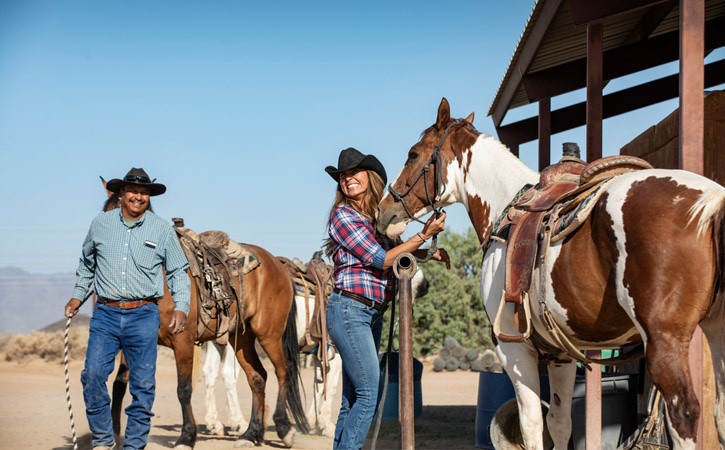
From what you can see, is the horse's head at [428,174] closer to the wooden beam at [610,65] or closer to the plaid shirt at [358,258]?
the plaid shirt at [358,258]

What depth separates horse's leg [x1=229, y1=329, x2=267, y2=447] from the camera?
7719 millimetres

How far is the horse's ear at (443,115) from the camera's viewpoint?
457 cm

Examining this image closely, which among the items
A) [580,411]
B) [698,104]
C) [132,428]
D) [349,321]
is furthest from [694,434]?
[132,428]

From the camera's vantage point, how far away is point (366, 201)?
14.0 ft

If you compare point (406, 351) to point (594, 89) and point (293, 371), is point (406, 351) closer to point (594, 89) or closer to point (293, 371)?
point (594, 89)

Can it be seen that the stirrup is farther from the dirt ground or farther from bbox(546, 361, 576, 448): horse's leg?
the dirt ground

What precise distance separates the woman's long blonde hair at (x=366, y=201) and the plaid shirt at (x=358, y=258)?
119 mm

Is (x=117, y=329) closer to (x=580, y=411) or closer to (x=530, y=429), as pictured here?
(x=530, y=429)

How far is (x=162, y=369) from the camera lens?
19984 mm

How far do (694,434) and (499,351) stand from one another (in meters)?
1.26

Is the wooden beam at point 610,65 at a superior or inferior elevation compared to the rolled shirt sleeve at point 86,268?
superior

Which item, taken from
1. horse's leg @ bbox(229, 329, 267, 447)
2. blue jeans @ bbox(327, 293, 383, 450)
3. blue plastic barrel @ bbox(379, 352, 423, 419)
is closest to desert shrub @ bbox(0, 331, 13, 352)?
horse's leg @ bbox(229, 329, 267, 447)

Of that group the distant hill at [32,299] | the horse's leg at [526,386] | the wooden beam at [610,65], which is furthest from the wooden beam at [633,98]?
the distant hill at [32,299]

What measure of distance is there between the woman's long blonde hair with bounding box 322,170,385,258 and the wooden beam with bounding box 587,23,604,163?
2101 mm
